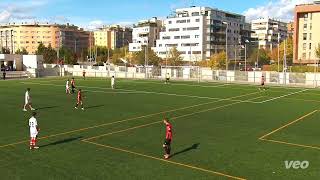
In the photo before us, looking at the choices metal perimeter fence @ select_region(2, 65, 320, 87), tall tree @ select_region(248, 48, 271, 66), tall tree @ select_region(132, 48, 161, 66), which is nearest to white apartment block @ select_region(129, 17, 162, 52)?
tall tree @ select_region(132, 48, 161, 66)

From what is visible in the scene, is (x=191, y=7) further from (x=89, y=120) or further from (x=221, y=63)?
(x=89, y=120)

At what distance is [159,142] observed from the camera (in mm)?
20078

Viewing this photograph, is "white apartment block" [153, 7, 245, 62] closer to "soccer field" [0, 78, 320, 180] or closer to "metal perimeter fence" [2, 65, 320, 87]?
"metal perimeter fence" [2, 65, 320, 87]

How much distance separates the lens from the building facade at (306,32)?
103 meters

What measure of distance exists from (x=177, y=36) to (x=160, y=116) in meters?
142

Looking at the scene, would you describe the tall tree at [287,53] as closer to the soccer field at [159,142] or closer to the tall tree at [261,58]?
the tall tree at [261,58]

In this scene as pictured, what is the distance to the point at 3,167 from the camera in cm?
1566

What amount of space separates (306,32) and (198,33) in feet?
196

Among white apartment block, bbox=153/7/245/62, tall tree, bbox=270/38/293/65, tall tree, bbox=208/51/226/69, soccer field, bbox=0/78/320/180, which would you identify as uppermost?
white apartment block, bbox=153/7/245/62

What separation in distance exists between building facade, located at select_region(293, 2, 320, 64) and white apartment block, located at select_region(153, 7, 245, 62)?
158 feet

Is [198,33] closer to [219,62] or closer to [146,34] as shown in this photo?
[146,34]

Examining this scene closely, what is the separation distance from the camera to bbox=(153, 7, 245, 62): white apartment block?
6309 inches

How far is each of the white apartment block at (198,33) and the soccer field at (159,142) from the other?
121m

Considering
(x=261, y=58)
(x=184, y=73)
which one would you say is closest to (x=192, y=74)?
(x=184, y=73)
